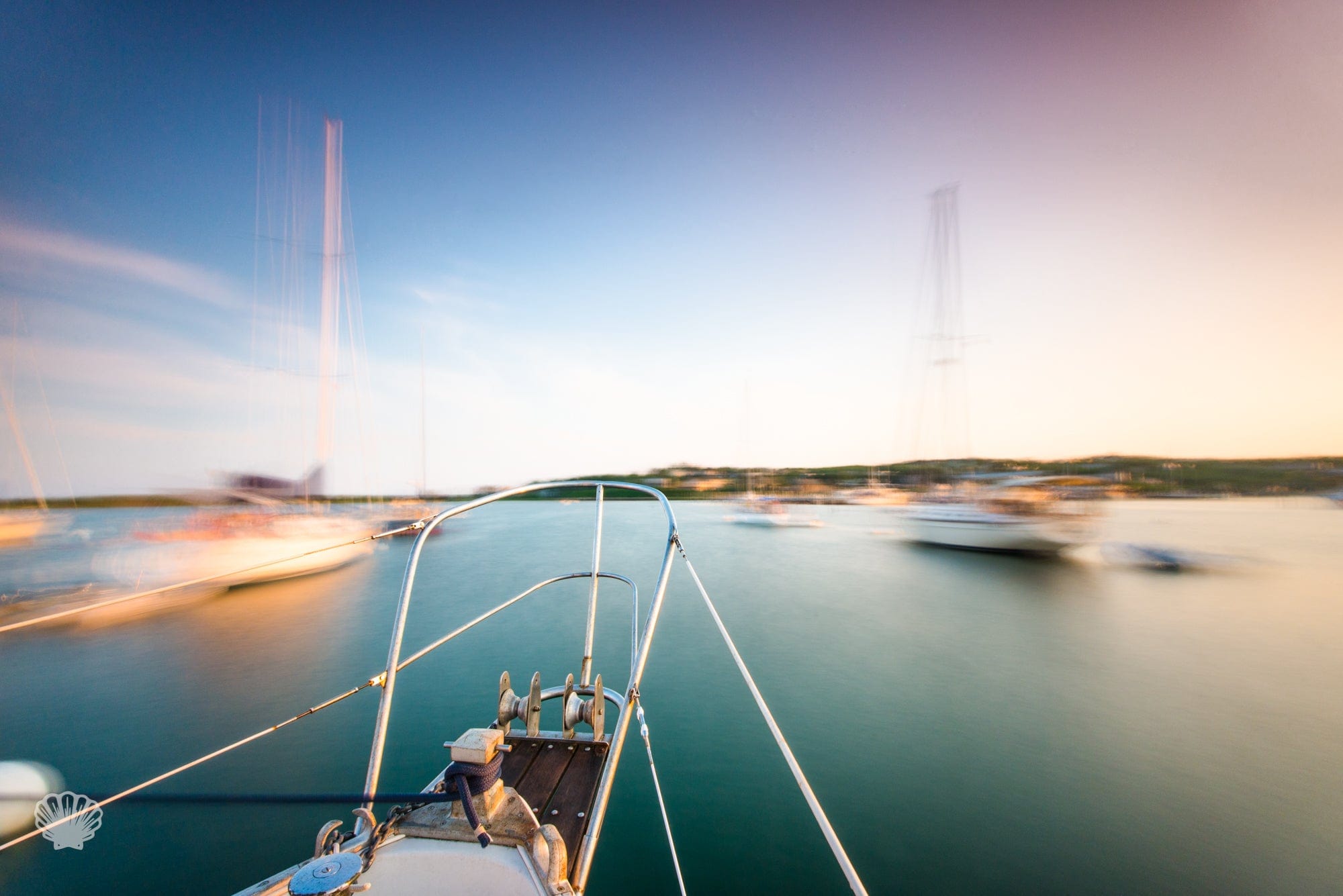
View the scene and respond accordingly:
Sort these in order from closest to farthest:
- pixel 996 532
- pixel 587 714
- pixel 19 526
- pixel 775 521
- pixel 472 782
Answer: pixel 472 782, pixel 587 714, pixel 19 526, pixel 996 532, pixel 775 521

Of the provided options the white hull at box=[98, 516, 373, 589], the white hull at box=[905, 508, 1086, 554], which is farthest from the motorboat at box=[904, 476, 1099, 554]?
the white hull at box=[98, 516, 373, 589]

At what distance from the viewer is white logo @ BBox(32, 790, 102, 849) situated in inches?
135

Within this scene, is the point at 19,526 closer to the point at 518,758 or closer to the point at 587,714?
the point at 518,758

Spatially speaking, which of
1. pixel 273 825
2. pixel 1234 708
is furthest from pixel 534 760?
pixel 1234 708

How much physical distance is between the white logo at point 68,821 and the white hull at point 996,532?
16.7m

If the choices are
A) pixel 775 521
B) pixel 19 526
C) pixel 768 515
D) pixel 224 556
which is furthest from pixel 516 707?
pixel 768 515

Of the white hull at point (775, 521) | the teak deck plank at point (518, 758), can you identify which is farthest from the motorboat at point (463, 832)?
the white hull at point (775, 521)

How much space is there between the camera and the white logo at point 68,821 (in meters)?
3.43

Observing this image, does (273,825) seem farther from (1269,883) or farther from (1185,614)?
(1185,614)

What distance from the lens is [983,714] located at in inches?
227

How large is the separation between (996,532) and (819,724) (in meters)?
11.4

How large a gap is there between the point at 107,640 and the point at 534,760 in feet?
32.9

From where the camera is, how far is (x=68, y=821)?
3385 mm

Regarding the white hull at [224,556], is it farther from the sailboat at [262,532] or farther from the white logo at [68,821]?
the white logo at [68,821]
